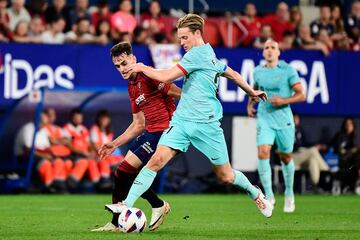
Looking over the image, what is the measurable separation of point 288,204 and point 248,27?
8667 mm

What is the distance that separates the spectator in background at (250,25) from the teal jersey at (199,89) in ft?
40.3

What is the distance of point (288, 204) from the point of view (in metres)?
14.7

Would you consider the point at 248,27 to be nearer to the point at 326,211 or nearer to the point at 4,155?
the point at 4,155

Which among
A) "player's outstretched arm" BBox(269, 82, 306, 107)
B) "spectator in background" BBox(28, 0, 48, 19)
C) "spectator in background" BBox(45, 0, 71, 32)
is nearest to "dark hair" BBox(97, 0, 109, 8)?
"spectator in background" BBox(45, 0, 71, 32)

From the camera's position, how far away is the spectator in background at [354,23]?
2345 centimetres

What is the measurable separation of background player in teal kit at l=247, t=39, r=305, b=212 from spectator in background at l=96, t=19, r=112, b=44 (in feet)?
21.8

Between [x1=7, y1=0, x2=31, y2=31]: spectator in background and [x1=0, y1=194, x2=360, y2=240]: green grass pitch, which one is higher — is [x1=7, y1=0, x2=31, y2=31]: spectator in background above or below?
above

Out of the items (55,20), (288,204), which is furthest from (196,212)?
(55,20)

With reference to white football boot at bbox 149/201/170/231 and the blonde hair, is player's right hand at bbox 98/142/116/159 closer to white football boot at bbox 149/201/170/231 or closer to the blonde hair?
white football boot at bbox 149/201/170/231

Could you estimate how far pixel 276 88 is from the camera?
15.0 meters

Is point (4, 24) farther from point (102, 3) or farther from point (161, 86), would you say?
point (161, 86)

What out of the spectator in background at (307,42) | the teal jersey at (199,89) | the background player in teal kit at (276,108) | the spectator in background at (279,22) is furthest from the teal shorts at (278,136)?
the spectator in background at (279,22)

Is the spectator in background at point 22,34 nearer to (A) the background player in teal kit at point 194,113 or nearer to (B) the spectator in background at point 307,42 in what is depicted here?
(B) the spectator in background at point 307,42

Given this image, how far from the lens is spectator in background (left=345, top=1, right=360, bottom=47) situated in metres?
23.5
